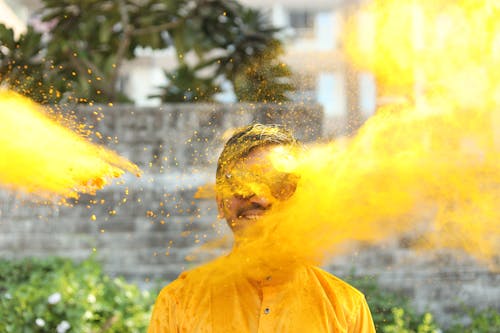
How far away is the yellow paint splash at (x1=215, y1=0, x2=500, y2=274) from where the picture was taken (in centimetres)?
213

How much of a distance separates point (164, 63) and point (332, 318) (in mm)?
13940

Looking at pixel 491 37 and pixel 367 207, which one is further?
pixel 491 37

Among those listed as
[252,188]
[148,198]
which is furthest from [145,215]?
[252,188]

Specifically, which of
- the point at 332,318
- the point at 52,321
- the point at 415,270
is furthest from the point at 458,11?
the point at 52,321

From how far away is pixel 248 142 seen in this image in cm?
182

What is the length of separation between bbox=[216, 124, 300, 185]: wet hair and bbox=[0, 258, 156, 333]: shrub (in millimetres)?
2505

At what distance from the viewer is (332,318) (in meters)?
1.69

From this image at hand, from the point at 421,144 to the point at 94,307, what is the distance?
99.7 inches

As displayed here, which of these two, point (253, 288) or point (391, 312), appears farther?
point (391, 312)

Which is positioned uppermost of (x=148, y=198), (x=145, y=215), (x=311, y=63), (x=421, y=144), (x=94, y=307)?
(x=311, y=63)

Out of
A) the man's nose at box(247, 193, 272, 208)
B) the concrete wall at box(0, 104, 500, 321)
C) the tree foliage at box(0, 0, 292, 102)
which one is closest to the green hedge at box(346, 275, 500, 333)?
the concrete wall at box(0, 104, 500, 321)

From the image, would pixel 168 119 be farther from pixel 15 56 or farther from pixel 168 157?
pixel 15 56

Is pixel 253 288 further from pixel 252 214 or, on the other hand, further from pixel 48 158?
pixel 48 158

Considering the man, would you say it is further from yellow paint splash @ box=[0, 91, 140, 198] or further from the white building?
the white building
